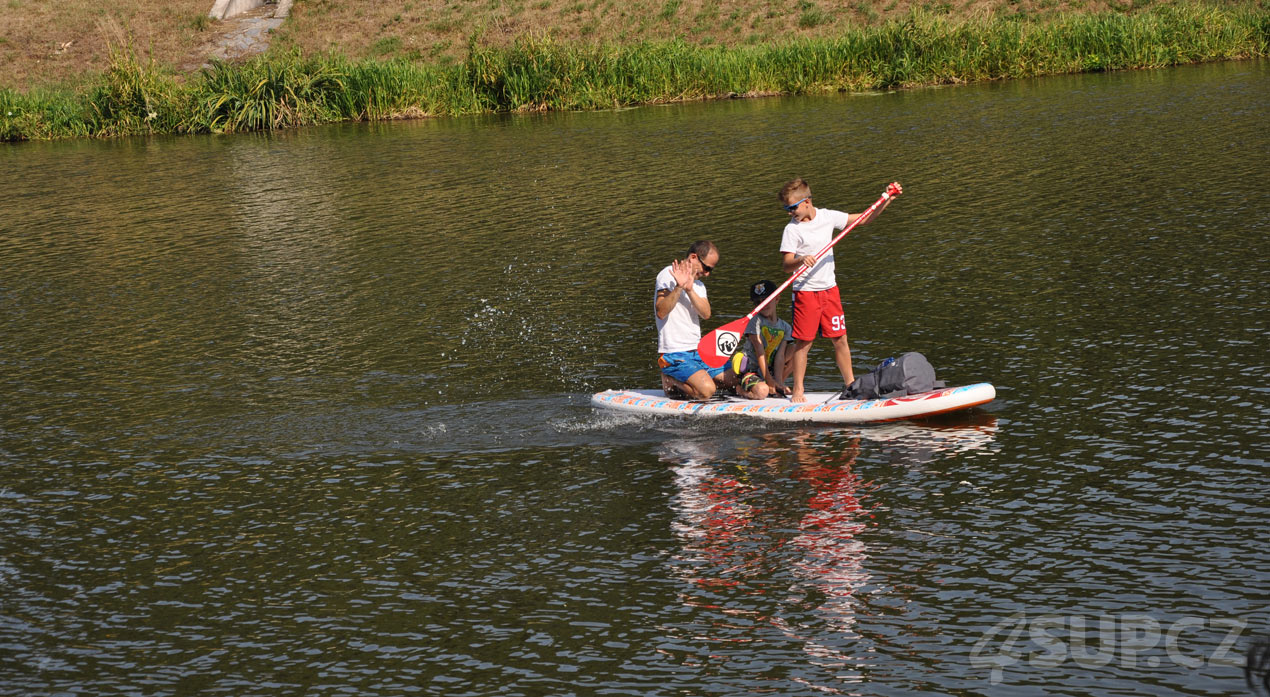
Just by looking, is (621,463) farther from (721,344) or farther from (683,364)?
(721,344)

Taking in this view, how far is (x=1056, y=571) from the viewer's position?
8.06 meters

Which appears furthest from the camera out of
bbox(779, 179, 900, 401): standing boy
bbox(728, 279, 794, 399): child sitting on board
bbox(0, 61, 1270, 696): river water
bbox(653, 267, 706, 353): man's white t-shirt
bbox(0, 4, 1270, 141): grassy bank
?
bbox(0, 4, 1270, 141): grassy bank

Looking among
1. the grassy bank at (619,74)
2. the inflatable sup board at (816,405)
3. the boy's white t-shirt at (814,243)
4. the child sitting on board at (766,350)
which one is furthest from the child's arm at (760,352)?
the grassy bank at (619,74)

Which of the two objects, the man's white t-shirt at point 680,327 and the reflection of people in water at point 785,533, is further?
the man's white t-shirt at point 680,327

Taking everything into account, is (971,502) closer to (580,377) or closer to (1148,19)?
(580,377)

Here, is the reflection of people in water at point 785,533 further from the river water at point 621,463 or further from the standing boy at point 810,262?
the standing boy at point 810,262

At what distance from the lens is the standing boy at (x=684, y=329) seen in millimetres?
11539

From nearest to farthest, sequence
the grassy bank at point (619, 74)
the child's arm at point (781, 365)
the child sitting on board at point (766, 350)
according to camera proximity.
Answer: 1. the child sitting on board at point (766, 350)
2. the child's arm at point (781, 365)
3. the grassy bank at point (619, 74)

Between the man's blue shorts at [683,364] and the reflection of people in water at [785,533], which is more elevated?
the man's blue shorts at [683,364]

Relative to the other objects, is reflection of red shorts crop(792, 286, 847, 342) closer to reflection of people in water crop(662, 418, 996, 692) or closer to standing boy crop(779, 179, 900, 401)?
standing boy crop(779, 179, 900, 401)

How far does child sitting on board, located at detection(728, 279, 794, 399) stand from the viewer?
473 inches

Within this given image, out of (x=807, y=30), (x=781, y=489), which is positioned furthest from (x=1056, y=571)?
(x=807, y=30)

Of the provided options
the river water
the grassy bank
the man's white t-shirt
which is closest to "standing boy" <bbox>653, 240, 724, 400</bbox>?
the man's white t-shirt

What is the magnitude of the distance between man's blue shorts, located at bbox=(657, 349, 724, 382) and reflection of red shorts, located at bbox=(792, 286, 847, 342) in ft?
3.19
